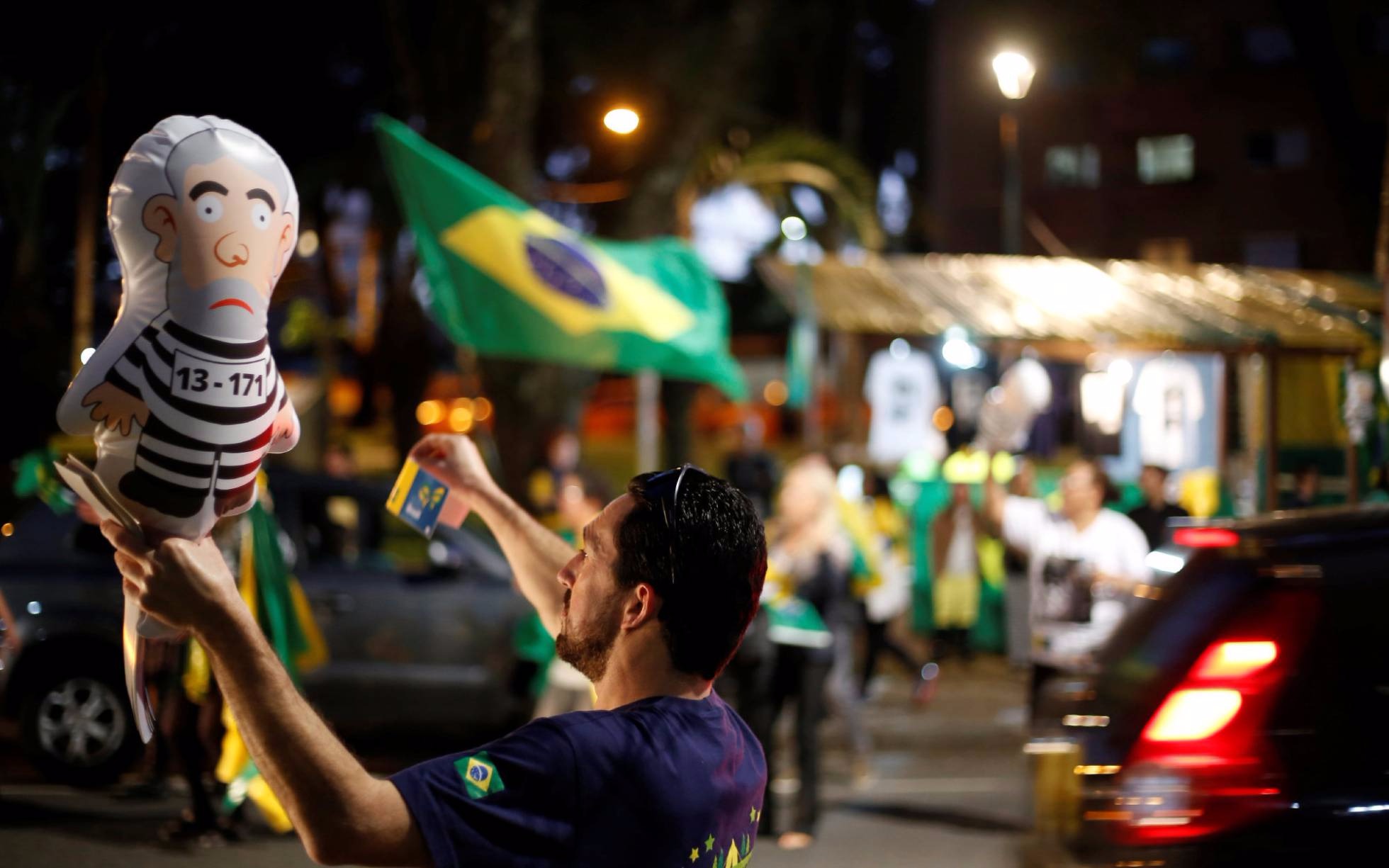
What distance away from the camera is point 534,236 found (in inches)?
362

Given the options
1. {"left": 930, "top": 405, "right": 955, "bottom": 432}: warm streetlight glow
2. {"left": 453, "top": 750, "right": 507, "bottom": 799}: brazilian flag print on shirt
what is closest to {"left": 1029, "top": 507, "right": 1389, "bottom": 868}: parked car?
{"left": 453, "top": 750, "right": 507, "bottom": 799}: brazilian flag print on shirt

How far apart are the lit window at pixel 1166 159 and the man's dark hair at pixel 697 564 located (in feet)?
134

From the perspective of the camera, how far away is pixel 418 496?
2934 millimetres

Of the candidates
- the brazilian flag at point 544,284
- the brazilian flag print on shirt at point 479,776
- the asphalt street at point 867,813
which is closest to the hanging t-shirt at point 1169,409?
the asphalt street at point 867,813

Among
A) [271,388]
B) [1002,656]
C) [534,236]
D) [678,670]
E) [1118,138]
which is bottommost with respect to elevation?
[1002,656]

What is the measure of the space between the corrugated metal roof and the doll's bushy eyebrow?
1012 centimetres

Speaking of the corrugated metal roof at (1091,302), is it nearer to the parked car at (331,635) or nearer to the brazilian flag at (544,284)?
the brazilian flag at (544,284)

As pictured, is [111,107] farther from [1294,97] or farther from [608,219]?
[1294,97]

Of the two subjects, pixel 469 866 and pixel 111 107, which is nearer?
pixel 469 866

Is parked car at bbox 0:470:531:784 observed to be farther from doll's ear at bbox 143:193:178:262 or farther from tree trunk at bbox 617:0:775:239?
doll's ear at bbox 143:193:178:262

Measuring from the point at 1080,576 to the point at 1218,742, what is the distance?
12.7ft

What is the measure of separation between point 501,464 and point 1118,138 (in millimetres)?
32082

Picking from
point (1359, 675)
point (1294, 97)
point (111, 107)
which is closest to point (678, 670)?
point (1359, 675)

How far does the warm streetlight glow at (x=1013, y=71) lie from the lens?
1405 cm
